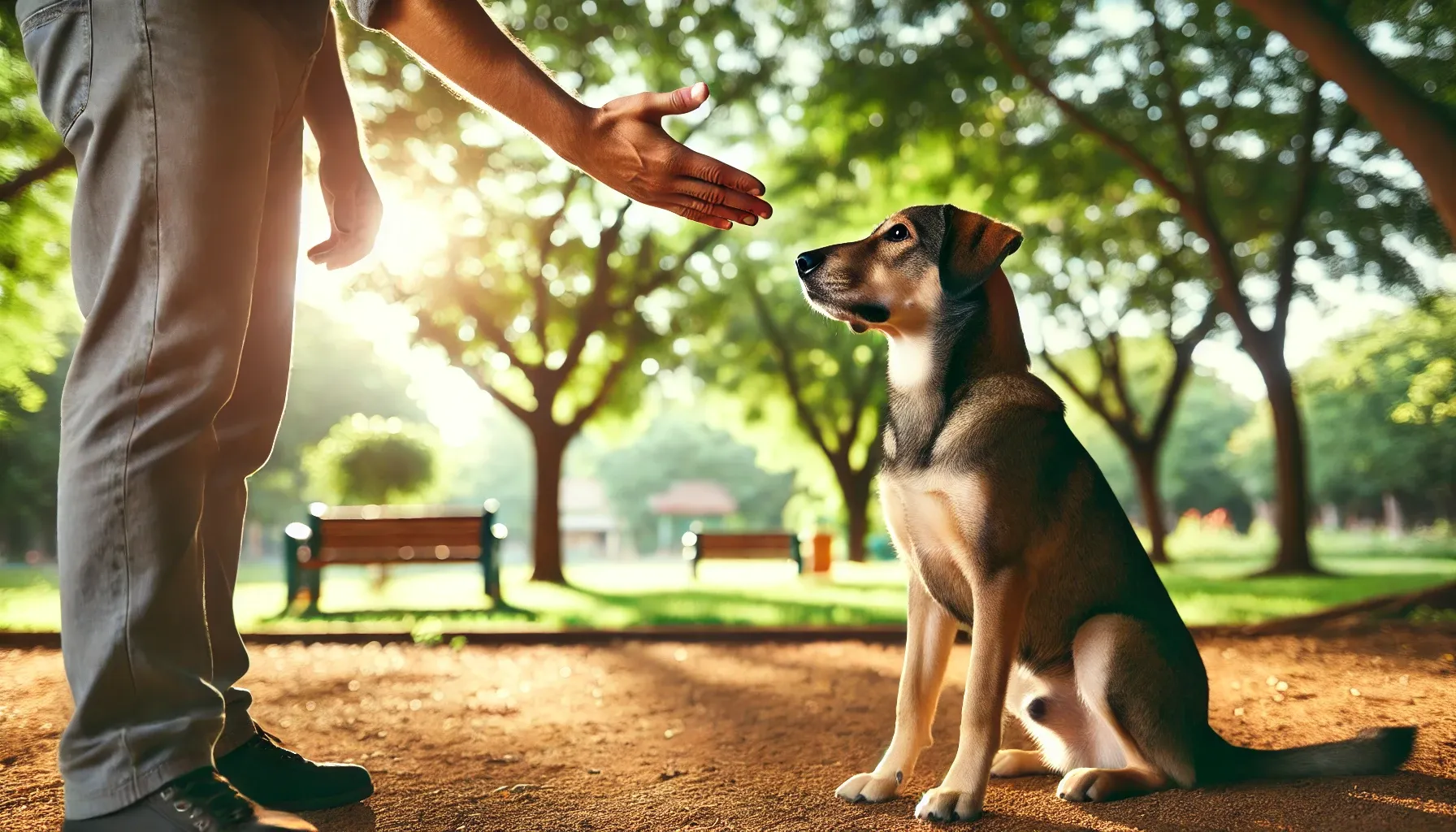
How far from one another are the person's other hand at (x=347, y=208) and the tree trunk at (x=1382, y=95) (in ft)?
17.2

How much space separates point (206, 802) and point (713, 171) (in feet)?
5.98

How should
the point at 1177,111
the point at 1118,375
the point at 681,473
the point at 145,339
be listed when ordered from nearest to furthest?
the point at 145,339, the point at 1177,111, the point at 1118,375, the point at 681,473

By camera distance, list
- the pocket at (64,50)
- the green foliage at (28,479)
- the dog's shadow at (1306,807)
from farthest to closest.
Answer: the green foliage at (28,479) → the dog's shadow at (1306,807) → the pocket at (64,50)

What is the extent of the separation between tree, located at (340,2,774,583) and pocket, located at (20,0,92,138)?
12.3 m

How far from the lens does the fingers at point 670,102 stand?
230 centimetres

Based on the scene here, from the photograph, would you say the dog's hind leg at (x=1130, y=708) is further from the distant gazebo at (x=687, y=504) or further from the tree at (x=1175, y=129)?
the distant gazebo at (x=687, y=504)

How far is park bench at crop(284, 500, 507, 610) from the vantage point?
35.6ft

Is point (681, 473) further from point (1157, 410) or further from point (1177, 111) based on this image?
point (1177, 111)

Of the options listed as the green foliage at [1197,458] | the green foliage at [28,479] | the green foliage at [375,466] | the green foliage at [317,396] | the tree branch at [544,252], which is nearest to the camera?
the tree branch at [544,252]

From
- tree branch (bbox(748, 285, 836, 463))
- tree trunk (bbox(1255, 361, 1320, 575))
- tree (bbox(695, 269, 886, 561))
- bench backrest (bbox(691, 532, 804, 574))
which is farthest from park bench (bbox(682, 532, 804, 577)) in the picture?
tree trunk (bbox(1255, 361, 1320, 575))

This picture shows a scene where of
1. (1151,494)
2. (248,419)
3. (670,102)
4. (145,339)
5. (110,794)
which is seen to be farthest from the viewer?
(1151,494)

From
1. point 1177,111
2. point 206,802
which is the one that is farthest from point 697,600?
point 206,802

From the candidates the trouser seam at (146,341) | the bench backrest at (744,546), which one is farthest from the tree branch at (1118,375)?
the trouser seam at (146,341)

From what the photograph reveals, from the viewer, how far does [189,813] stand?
1.94 metres
